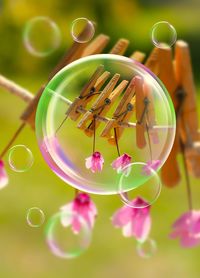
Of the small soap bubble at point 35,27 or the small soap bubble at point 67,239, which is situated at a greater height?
the small soap bubble at point 35,27

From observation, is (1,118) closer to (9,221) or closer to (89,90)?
(9,221)

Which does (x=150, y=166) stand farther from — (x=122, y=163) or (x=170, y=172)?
(x=170, y=172)

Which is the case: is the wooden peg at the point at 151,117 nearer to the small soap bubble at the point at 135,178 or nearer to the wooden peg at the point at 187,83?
the small soap bubble at the point at 135,178

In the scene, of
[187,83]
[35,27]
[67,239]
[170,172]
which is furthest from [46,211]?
[187,83]

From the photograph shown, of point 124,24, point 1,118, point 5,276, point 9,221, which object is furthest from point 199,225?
point 124,24

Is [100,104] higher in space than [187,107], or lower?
higher

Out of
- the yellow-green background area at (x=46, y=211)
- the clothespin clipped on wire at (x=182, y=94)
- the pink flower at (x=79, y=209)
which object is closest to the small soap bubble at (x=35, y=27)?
the clothespin clipped on wire at (x=182, y=94)

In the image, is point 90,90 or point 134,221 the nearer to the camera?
point 90,90

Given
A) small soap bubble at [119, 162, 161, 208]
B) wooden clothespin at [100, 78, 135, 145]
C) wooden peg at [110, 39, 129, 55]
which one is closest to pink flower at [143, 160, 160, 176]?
small soap bubble at [119, 162, 161, 208]
